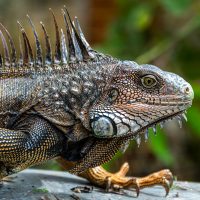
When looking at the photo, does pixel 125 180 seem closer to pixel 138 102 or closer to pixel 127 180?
pixel 127 180

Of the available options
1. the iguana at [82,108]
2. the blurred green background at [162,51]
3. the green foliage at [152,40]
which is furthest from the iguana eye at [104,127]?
the green foliage at [152,40]

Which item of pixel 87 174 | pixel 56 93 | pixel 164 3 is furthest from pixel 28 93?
pixel 164 3

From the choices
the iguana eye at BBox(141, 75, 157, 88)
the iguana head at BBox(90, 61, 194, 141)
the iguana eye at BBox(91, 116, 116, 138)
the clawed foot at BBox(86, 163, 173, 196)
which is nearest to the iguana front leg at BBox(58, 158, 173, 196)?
the clawed foot at BBox(86, 163, 173, 196)

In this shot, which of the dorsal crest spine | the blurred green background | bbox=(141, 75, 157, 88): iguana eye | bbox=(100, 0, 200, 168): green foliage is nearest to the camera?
bbox=(141, 75, 157, 88): iguana eye

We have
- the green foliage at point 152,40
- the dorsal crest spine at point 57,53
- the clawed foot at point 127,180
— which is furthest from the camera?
the green foliage at point 152,40

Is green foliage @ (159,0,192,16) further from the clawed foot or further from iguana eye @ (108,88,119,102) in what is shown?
iguana eye @ (108,88,119,102)

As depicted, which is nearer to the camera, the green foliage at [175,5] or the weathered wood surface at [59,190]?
the weathered wood surface at [59,190]

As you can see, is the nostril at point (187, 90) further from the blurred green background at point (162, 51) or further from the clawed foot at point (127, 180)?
the blurred green background at point (162, 51)

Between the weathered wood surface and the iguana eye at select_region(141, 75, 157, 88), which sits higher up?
the iguana eye at select_region(141, 75, 157, 88)
